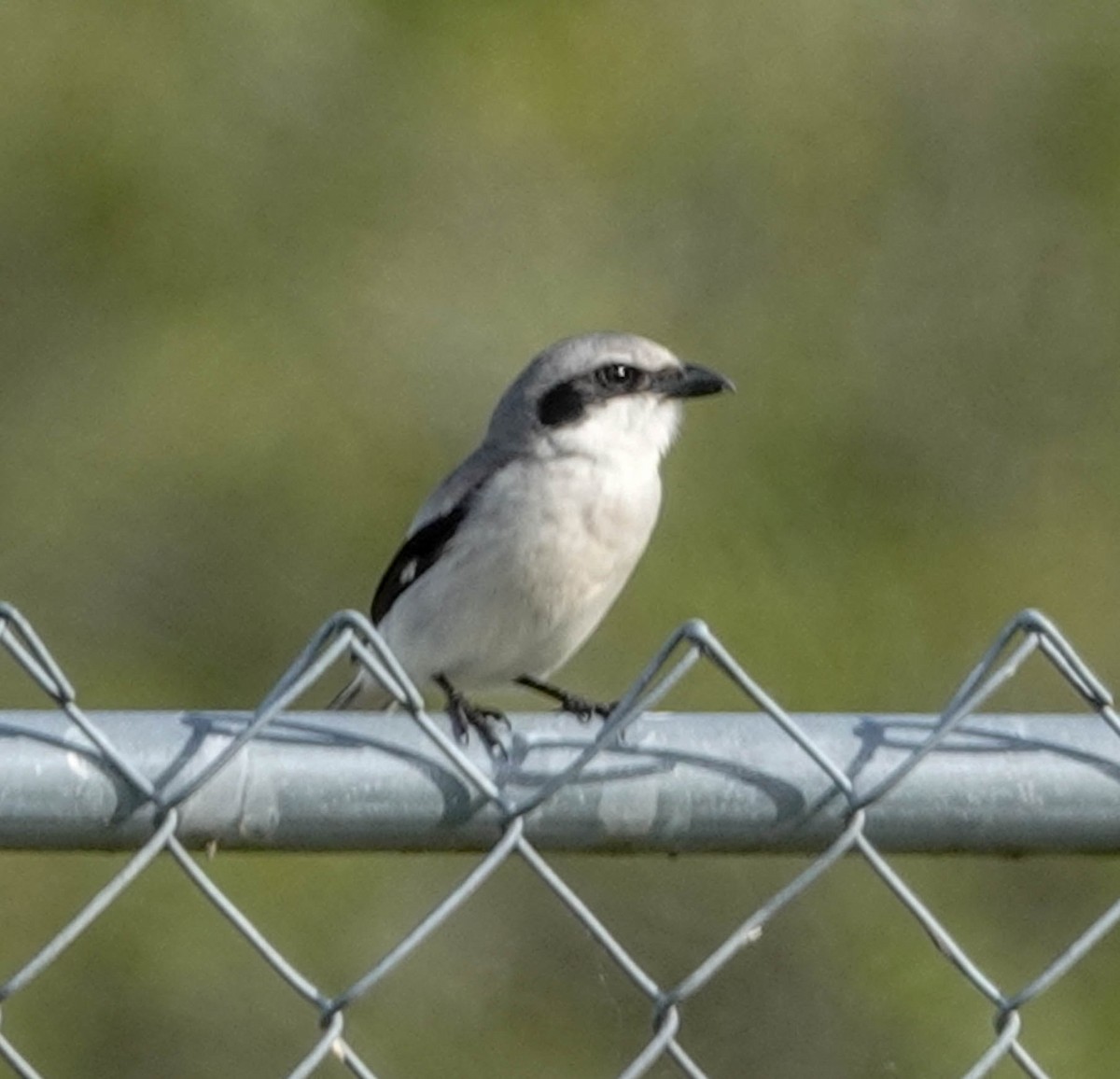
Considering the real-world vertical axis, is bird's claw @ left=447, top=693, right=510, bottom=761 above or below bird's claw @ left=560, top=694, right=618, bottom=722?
above

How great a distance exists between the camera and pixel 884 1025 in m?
6.09

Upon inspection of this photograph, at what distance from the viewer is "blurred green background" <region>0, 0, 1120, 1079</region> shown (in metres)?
6.30

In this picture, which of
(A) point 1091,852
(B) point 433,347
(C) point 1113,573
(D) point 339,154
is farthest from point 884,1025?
(A) point 1091,852

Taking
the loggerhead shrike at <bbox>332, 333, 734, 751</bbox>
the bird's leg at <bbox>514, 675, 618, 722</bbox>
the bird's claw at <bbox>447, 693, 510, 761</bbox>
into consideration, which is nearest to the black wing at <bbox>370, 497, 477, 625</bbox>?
the loggerhead shrike at <bbox>332, 333, 734, 751</bbox>

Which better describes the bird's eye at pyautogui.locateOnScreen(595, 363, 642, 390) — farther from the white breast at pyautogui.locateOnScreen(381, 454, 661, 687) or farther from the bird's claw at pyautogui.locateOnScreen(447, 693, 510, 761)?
the bird's claw at pyautogui.locateOnScreen(447, 693, 510, 761)

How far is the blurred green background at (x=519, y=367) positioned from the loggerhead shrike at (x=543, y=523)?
1652 mm

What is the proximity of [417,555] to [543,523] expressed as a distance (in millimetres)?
381

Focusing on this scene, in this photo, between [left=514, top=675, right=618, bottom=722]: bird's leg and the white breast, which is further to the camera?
the white breast

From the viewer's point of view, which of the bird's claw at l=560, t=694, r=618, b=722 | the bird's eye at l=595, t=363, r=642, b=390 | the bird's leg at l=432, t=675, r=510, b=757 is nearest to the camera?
the bird's leg at l=432, t=675, r=510, b=757

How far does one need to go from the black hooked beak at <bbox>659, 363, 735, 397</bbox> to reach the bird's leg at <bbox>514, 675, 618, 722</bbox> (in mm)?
524

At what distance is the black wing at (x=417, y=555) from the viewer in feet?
14.9

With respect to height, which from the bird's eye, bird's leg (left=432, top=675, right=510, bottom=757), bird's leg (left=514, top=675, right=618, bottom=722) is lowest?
bird's leg (left=514, top=675, right=618, bottom=722)

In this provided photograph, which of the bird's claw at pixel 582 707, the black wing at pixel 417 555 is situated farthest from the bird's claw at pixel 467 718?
the black wing at pixel 417 555

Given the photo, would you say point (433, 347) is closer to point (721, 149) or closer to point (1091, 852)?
point (721, 149)
